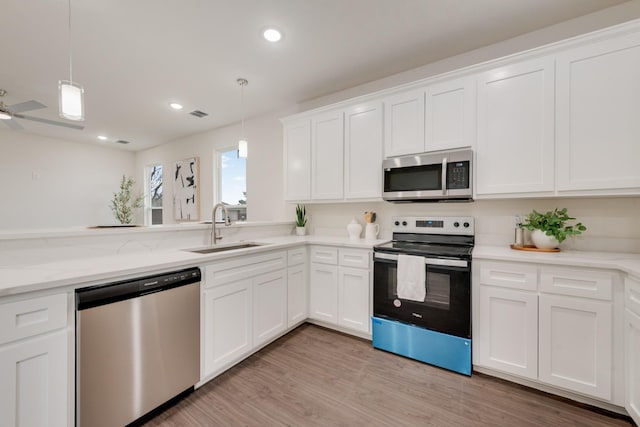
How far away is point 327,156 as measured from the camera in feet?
10.0

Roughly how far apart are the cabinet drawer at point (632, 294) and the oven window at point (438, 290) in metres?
0.95

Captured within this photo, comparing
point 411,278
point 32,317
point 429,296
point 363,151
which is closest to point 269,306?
point 411,278

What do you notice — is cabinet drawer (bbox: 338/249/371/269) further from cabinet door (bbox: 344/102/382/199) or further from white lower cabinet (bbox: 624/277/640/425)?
white lower cabinet (bbox: 624/277/640/425)

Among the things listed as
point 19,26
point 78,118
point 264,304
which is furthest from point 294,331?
point 19,26

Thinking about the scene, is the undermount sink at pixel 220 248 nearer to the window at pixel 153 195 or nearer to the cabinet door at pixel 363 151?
the cabinet door at pixel 363 151

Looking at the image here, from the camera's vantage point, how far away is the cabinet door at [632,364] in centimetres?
142

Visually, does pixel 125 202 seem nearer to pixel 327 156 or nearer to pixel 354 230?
pixel 327 156

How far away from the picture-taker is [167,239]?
2.22 meters

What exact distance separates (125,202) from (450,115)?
7.06 meters

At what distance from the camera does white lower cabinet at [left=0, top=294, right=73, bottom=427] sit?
110 cm

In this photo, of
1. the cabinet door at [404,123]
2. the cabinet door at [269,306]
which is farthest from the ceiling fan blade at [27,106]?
the cabinet door at [404,123]

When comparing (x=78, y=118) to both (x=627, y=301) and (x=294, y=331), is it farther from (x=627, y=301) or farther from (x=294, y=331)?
(x=627, y=301)

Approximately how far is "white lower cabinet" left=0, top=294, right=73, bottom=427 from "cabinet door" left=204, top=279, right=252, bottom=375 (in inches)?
29.9

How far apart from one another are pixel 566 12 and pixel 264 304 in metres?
3.51
